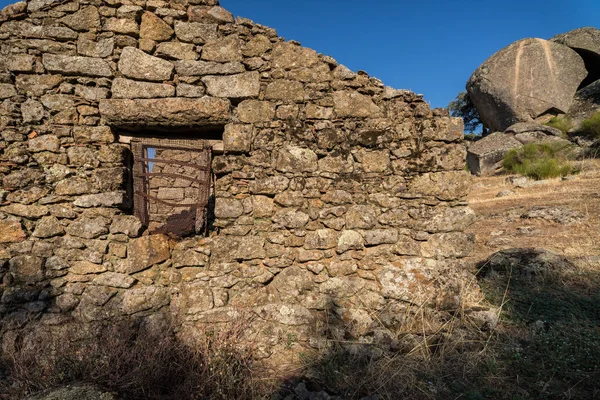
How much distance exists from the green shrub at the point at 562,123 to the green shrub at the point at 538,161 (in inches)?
89.8

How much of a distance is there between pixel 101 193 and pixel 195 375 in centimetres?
186

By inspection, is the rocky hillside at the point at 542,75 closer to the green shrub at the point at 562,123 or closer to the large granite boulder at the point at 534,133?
the green shrub at the point at 562,123

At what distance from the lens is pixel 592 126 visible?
43.5ft

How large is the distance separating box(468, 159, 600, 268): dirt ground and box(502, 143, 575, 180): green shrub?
76 cm

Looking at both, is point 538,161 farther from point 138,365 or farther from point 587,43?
point 138,365

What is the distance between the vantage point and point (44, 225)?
2939mm

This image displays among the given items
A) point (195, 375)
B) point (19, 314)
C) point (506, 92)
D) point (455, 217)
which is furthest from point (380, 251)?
point (506, 92)

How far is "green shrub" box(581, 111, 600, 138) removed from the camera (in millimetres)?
13023

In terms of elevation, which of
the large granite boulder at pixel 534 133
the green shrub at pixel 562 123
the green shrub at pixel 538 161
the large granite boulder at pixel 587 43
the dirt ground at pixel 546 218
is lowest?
the dirt ground at pixel 546 218

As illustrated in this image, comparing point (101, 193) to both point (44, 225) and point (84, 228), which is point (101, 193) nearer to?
point (84, 228)

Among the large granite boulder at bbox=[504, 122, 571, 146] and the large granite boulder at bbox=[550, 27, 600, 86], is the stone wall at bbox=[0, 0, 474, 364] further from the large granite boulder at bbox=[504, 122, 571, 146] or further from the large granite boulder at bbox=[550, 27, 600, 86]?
the large granite boulder at bbox=[550, 27, 600, 86]

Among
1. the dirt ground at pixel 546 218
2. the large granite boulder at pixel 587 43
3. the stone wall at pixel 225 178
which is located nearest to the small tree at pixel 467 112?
the large granite boulder at pixel 587 43

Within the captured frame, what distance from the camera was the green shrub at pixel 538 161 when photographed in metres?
10.9

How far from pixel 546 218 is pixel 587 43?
14659 mm
